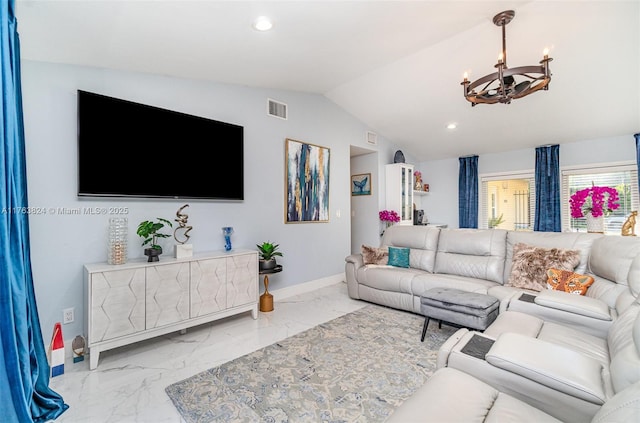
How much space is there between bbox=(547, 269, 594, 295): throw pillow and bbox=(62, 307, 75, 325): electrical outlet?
159 inches

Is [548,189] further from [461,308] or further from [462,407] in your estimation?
[462,407]

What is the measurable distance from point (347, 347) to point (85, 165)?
103 inches

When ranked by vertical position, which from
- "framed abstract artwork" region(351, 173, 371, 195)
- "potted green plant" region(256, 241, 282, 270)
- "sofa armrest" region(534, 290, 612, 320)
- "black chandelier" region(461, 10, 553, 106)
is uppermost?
"black chandelier" region(461, 10, 553, 106)

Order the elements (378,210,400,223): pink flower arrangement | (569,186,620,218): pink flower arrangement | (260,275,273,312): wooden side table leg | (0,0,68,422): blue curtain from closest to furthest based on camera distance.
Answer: (0,0,68,422): blue curtain
(569,186,620,218): pink flower arrangement
(260,275,273,312): wooden side table leg
(378,210,400,223): pink flower arrangement

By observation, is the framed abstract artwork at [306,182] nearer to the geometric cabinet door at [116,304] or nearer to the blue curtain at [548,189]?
the geometric cabinet door at [116,304]

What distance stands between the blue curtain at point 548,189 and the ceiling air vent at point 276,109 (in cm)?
428

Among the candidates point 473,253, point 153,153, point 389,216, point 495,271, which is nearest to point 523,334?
point 495,271

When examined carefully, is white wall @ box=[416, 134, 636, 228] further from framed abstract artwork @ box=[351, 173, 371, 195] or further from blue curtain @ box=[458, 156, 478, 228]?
framed abstract artwork @ box=[351, 173, 371, 195]

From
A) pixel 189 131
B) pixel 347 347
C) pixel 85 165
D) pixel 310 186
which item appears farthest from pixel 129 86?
pixel 347 347

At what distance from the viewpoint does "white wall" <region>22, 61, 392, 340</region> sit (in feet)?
7.30

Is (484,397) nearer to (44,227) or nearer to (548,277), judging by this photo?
(548,277)

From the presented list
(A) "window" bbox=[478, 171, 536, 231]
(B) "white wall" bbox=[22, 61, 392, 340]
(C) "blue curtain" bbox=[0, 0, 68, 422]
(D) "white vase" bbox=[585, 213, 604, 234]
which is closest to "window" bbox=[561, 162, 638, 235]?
(A) "window" bbox=[478, 171, 536, 231]

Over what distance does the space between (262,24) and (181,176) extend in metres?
1.57

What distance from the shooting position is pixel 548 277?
8.61ft
